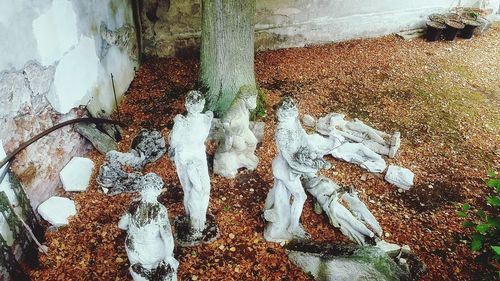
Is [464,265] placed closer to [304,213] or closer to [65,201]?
[304,213]

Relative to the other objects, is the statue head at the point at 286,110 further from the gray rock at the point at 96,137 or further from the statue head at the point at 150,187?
the gray rock at the point at 96,137

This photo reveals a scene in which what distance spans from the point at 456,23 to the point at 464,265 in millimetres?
8609

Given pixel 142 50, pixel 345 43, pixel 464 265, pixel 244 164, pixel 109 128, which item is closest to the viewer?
pixel 464 265

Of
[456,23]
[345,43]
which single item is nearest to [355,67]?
[345,43]

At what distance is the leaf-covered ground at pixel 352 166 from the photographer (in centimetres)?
514

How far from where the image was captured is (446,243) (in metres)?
5.51

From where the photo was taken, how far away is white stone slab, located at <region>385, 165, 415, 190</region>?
21.0 feet

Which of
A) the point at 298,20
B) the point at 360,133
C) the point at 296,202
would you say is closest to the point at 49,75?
the point at 296,202

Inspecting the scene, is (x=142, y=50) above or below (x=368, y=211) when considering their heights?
above

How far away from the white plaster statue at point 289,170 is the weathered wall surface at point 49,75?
3.21 metres

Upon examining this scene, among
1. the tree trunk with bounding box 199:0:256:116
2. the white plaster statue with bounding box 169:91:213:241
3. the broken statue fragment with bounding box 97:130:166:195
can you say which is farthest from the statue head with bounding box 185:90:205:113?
the tree trunk with bounding box 199:0:256:116

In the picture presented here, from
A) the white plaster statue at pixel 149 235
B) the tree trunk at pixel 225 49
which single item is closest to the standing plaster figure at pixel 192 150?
the white plaster statue at pixel 149 235

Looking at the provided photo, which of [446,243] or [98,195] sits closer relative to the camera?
[446,243]

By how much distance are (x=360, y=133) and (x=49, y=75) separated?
508cm
